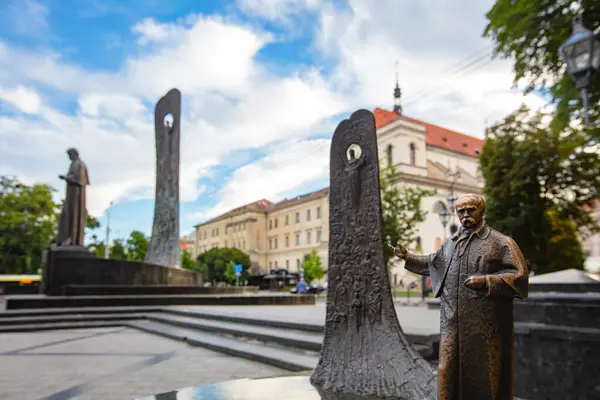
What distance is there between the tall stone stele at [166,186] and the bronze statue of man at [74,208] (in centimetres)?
387

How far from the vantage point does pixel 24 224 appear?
122ft

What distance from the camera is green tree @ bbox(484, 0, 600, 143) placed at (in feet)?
31.3

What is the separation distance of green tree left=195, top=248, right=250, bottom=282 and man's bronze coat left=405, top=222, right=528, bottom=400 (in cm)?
5644

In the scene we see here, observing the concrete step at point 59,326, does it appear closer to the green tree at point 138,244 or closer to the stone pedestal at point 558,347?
the stone pedestal at point 558,347

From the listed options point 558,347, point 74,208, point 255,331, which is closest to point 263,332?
point 255,331

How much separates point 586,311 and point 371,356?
2.22 meters

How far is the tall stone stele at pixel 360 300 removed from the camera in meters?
3.74

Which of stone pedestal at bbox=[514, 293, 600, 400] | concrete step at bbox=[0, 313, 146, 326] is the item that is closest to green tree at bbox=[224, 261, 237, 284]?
concrete step at bbox=[0, 313, 146, 326]

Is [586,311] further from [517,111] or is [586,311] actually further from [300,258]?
[300,258]

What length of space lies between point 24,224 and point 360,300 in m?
40.2

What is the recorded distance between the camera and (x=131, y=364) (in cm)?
616

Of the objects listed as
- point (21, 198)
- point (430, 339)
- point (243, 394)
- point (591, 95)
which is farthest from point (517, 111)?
point (21, 198)

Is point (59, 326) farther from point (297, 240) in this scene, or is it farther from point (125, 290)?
point (297, 240)

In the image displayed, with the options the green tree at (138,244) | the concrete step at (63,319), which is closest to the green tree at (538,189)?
the concrete step at (63,319)
